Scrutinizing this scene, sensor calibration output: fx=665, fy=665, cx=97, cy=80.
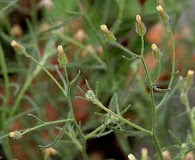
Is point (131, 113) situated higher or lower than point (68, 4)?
lower

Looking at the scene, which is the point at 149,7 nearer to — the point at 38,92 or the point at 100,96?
the point at 100,96

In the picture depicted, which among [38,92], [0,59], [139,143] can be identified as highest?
[0,59]

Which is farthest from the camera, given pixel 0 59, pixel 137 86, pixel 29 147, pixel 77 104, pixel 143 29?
pixel 77 104

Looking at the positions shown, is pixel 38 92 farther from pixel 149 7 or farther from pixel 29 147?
pixel 149 7

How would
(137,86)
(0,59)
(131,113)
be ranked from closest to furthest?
(0,59), (137,86), (131,113)

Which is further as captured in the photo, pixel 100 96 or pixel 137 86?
pixel 100 96

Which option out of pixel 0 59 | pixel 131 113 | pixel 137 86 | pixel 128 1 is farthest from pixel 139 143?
pixel 0 59

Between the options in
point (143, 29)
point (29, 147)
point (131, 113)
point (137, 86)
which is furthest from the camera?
Result: point (131, 113)

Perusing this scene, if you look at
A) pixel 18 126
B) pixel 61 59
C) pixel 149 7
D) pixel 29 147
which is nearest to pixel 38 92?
pixel 29 147

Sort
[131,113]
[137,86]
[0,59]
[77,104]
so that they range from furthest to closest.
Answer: [77,104], [131,113], [137,86], [0,59]
